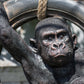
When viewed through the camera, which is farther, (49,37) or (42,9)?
(42,9)

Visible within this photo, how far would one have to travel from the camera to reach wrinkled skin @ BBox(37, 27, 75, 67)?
146 cm

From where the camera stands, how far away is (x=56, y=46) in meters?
1.46

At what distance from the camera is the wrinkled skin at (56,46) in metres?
1.46

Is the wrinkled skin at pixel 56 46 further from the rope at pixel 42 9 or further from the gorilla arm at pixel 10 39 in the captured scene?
the rope at pixel 42 9

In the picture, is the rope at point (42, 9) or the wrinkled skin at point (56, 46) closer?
the wrinkled skin at point (56, 46)

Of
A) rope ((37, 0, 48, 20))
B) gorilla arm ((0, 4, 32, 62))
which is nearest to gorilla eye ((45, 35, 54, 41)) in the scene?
gorilla arm ((0, 4, 32, 62))

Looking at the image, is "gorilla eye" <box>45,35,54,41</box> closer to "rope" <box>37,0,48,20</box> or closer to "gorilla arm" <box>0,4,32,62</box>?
"gorilla arm" <box>0,4,32,62</box>

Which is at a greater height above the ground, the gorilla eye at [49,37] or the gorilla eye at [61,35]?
the gorilla eye at [61,35]

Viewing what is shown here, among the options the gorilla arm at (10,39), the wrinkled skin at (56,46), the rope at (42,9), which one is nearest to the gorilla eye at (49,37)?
the wrinkled skin at (56,46)

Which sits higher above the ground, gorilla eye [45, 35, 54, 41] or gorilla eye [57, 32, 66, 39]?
gorilla eye [57, 32, 66, 39]

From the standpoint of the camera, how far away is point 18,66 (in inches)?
118

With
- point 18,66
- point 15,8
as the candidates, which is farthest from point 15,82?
point 15,8

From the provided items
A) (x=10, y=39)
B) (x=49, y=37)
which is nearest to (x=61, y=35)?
(x=49, y=37)

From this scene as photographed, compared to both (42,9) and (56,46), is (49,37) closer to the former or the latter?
(56,46)
